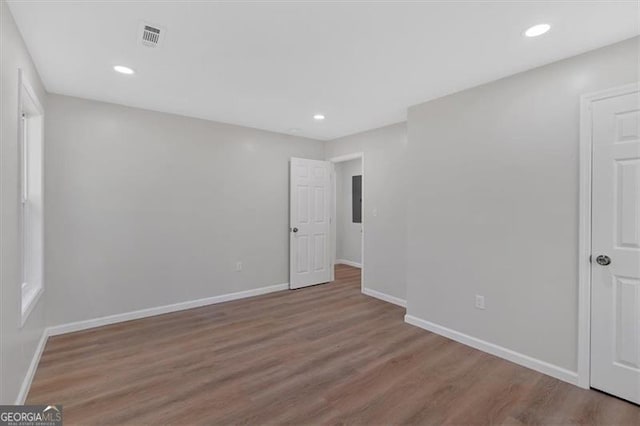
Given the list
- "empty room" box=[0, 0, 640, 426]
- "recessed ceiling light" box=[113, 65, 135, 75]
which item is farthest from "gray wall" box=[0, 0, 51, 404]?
"recessed ceiling light" box=[113, 65, 135, 75]

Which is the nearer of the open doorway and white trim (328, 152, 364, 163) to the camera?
white trim (328, 152, 364, 163)

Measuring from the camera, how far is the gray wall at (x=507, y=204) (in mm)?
2348

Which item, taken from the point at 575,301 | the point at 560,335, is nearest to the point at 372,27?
the point at 575,301

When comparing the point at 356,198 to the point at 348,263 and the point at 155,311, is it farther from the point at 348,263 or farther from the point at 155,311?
the point at 155,311

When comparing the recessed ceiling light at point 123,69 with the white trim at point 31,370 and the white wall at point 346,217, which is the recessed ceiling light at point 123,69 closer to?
the white trim at point 31,370

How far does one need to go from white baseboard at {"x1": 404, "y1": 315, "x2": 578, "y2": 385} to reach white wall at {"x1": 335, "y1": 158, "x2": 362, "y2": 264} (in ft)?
11.6

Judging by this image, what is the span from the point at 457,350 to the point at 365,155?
9.74ft

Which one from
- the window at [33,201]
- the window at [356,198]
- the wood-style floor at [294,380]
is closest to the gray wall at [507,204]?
the wood-style floor at [294,380]

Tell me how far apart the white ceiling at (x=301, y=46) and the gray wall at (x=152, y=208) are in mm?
489

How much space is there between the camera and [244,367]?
2.56m

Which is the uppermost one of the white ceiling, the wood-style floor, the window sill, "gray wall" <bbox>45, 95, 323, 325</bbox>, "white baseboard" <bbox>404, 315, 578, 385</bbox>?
the white ceiling

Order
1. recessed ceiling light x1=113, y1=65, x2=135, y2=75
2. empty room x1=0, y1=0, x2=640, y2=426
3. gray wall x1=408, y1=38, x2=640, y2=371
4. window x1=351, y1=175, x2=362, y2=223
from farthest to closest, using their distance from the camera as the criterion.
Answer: window x1=351, y1=175, x2=362, y2=223
recessed ceiling light x1=113, y1=65, x2=135, y2=75
gray wall x1=408, y1=38, x2=640, y2=371
empty room x1=0, y1=0, x2=640, y2=426

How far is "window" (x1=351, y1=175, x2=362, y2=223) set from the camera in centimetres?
686

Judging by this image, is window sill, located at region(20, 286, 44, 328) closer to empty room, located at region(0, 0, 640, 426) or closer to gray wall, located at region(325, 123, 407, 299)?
empty room, located at region(0, 0, 640, 426)
